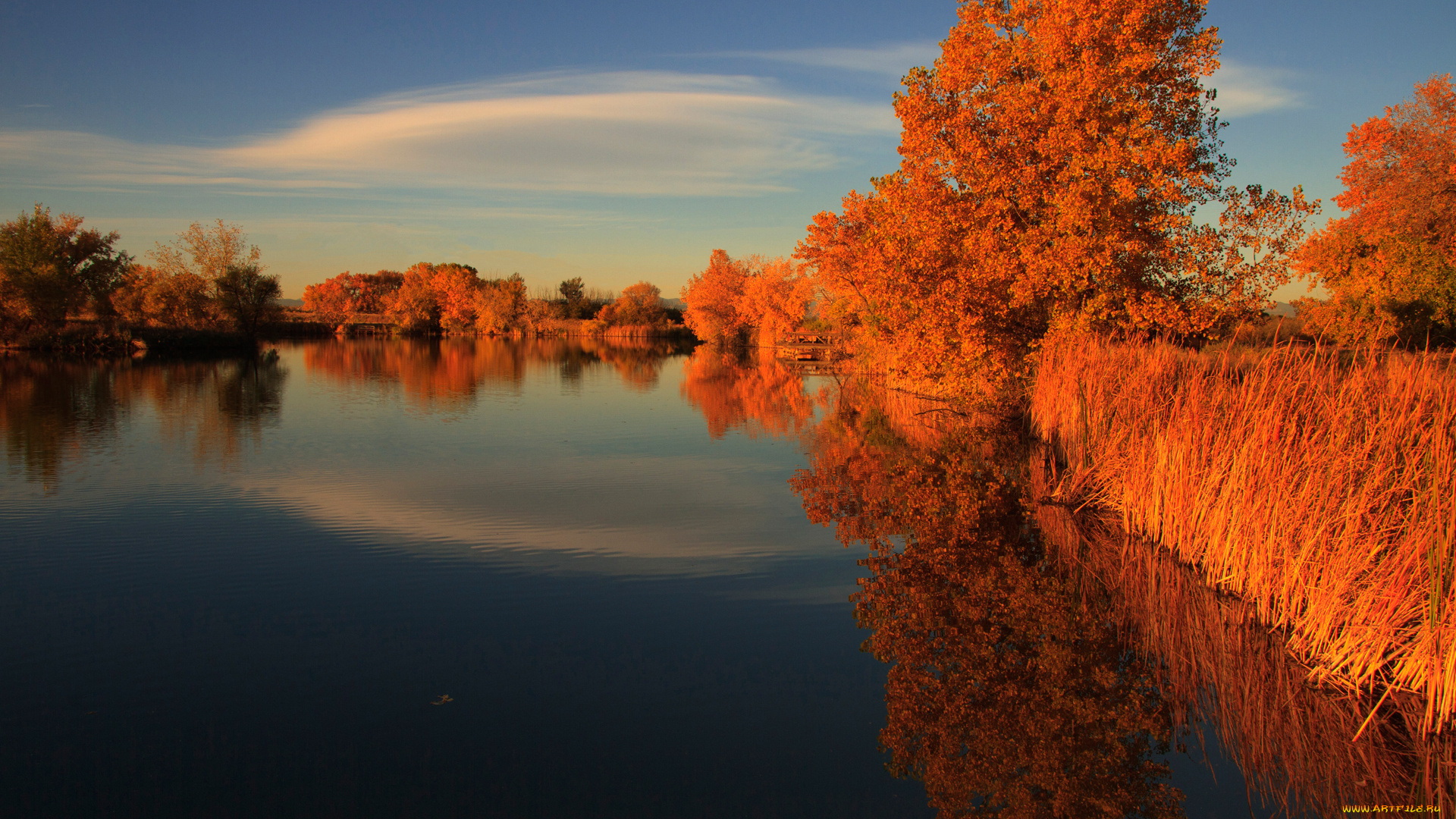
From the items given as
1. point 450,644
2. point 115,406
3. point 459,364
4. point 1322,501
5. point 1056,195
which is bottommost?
point 450,644

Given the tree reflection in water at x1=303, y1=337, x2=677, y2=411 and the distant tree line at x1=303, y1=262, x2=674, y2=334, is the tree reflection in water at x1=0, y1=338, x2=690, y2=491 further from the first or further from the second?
the distant tree line at x1=303, y1=262, x2=674, y2=334

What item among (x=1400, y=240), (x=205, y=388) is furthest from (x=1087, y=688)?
(x=1400, y=240)

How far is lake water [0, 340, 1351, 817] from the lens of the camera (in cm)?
414

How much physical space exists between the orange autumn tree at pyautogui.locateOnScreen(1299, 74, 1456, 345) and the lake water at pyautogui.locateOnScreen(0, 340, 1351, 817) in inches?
961

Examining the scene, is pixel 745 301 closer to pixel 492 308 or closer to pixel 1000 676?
pixel 492 308

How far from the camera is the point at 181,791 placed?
3.93m

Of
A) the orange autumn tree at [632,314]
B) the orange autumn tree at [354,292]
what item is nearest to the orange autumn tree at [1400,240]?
the orange autumn tree at [632,314]

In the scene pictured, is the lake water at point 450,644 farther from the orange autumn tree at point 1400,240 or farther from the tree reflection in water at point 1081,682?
the orange autumn tree at point 1400,240

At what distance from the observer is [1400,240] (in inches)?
1084

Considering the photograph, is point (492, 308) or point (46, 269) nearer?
point (46, 269)

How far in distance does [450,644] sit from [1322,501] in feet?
20.8

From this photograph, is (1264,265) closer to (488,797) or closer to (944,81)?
(944,81)

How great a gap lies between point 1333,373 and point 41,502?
13.9 m

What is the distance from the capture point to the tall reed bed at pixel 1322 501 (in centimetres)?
462
